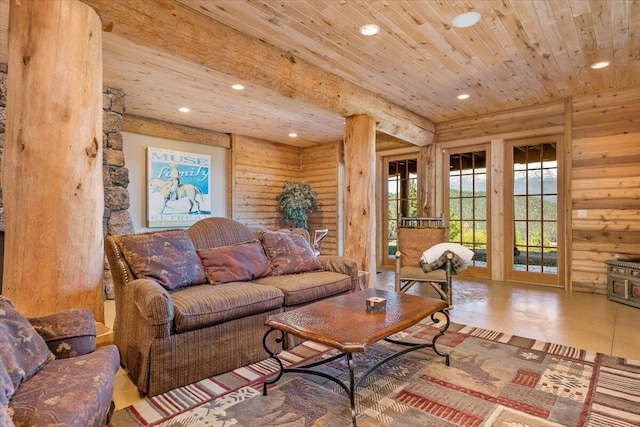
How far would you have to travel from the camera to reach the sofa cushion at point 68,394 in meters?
1.09

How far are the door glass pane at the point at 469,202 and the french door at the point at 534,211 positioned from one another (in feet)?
1.20

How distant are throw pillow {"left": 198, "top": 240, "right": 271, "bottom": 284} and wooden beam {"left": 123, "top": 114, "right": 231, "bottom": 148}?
337cm

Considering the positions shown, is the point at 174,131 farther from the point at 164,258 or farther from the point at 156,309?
the point at 156,309

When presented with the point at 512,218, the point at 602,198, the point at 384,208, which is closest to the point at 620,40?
the point at 602,198

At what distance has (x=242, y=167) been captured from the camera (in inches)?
266

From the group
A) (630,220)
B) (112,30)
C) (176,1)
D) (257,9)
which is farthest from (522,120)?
(112,30)

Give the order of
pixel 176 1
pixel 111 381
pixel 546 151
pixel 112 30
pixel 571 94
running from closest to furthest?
pixel 111 381
pixel 112 30
pixel 176 1
pixel 571 94
pixel 546 151

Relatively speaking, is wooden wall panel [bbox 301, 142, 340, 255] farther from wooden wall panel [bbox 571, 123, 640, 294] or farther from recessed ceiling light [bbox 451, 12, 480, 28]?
recessed ceiling light [bbox 451, 12, 480, 28]

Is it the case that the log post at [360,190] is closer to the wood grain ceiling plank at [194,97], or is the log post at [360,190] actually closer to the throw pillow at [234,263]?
the wood grain ceiling plank at [194,97]

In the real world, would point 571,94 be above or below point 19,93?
above

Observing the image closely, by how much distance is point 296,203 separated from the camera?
710cm

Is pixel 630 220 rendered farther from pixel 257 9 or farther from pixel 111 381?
pixel 111 381

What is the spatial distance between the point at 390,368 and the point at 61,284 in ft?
6.48

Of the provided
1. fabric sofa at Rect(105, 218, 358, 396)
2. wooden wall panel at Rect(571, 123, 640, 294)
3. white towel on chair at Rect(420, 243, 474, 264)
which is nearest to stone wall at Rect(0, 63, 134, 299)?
fabric sofa at Rect(105, 218, 358, 396)
